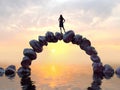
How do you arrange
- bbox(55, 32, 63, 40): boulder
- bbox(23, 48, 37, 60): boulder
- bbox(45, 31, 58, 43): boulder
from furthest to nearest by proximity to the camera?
bbox(23, 48, 37, 60): boulder → bbox(45, 31, 58, 43): boulder → bbox(55, 32, 63, 40): boulder

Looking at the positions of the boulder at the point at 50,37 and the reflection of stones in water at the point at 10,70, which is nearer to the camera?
the boulder at the point at 50,37

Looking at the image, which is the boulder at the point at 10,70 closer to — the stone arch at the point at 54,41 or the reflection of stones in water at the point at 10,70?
the reflection of stones in water at the point at 10,70

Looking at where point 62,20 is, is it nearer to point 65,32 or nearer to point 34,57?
point 65,32

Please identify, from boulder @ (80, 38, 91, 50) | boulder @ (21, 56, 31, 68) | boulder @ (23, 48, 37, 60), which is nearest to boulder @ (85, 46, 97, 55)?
boulder @ (80, 38, 91, 50)

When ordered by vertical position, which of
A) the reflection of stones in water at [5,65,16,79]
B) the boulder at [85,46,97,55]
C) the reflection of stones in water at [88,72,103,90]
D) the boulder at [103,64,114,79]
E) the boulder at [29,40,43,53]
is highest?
the boulder at [29,40,43,53]

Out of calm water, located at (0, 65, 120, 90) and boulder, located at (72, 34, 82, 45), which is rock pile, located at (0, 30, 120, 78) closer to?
boulder, located at (72, 34, 82, 45)

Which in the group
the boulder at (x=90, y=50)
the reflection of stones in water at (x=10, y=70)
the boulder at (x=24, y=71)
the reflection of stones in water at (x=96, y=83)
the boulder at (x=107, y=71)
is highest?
the reflection of stones in water at (x=10, y=70)

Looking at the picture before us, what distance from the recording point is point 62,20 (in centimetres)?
4859

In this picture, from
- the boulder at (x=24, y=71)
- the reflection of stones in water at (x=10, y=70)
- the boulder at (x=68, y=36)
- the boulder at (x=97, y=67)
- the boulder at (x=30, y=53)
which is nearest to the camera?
the boulder at (x=68, y=36)

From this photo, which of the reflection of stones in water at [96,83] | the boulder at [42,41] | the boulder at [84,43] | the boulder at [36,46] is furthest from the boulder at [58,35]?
the reflection of stones in water at [96,83]

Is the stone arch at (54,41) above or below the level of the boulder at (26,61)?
above

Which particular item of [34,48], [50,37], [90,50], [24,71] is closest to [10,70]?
[24,71]

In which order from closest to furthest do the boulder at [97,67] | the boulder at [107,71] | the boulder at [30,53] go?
the boulder at [30,53] → the boulder at [97,67] → the boulder at [107,71]

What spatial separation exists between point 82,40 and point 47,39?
4.00 metres
